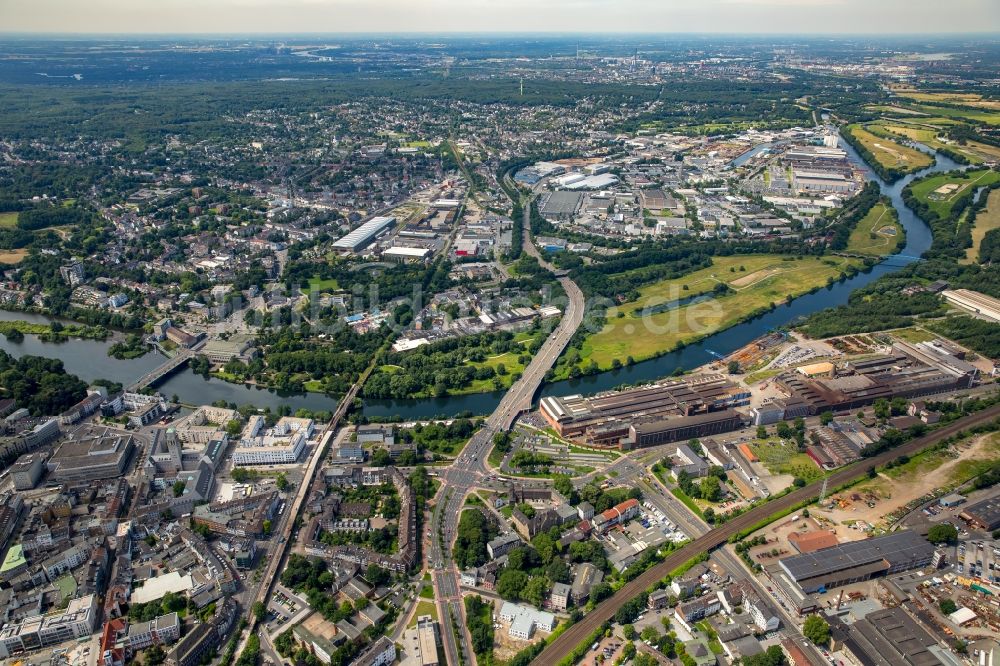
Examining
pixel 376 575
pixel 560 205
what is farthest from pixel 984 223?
pixel 376 575

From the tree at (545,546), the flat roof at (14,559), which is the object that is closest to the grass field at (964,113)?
the tree at (545,546)

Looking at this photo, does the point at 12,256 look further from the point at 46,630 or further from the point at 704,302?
the point at 704,302

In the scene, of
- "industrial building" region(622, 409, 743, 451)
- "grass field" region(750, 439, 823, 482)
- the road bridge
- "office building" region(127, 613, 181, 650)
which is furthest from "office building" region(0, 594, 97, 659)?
"grass field" region(750, 439, 823, 482)

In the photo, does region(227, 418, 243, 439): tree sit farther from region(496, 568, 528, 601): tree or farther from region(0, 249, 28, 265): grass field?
region(0, 249, 28, 265): grass field

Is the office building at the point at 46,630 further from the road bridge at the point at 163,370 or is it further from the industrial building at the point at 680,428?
the industrial building at the point at 680,428

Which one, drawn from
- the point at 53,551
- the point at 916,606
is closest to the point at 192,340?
the point at 53,551

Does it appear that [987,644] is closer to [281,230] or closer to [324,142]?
[281,230]
